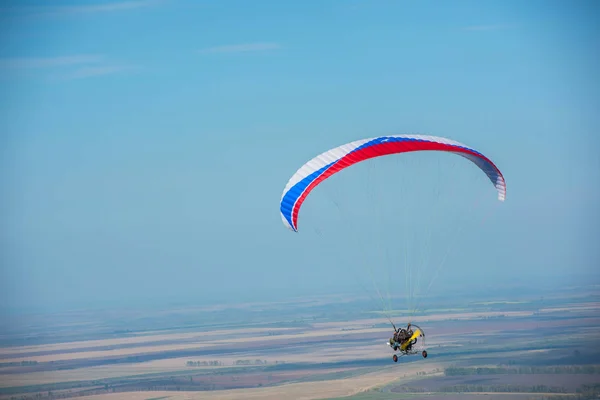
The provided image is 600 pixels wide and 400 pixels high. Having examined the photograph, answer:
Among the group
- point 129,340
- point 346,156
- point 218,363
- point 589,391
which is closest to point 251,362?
point 218,363

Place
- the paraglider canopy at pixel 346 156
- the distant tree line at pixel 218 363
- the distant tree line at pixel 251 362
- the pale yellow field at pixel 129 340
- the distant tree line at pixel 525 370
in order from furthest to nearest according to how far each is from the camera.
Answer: the pale yellow field at pixel 129 340, the distant tree line at pixel 218 363, the distant tree line at pixel 251 362, the distant tree line at pixel 525 370, the paraglider canopy at pixel 346 156

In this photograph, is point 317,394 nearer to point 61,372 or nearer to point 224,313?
point 61,372

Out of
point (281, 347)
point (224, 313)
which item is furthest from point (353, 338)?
point (224, 313)

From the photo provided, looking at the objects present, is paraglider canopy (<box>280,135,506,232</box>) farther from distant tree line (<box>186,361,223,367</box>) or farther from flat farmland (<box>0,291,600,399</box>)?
distant tree line (<box>186,361,223,367</box>)

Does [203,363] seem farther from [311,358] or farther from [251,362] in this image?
[311,358]

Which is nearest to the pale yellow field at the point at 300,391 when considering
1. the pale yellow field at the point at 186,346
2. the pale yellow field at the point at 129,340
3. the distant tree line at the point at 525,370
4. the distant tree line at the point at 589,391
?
the distant tree line at the point at 525,370

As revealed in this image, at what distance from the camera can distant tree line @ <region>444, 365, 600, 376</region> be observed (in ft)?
258

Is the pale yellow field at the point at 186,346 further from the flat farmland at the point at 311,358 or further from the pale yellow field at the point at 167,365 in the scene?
the pale yellow field at the point at 167,365

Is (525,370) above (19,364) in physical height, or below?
below

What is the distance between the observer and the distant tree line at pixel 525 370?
258 feet

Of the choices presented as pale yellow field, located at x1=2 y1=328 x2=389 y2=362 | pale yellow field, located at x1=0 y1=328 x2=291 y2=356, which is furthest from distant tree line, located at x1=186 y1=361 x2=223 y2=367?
pale yellow field, located at x1=0 y1=328 x2=291 y2=356

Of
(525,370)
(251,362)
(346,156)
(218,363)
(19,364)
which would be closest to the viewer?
(346,156)

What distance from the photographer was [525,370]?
81062 millimetres

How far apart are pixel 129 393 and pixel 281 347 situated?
1040 inches
